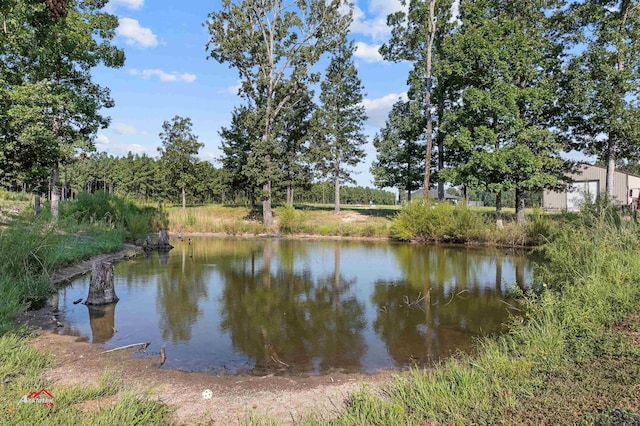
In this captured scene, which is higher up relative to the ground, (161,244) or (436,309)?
(161,244)

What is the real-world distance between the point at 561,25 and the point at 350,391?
23.4m

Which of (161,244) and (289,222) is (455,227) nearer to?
(289,222)

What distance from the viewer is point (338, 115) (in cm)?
3180

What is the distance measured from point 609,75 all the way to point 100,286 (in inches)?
860

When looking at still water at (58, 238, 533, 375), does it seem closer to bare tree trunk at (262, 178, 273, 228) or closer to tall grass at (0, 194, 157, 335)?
tall grass at (0, 194, 157, 335)

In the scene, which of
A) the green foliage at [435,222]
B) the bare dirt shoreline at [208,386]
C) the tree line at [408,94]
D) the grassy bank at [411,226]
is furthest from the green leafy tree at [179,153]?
the bare dirt shoreline at [208,386]

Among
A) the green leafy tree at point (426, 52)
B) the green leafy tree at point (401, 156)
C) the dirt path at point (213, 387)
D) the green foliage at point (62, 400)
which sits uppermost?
the green leafy tree at point (426, 52)

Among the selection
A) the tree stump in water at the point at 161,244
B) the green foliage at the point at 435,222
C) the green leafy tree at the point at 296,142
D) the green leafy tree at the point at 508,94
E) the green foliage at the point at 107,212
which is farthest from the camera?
the green leafy tree at the point at 296,142

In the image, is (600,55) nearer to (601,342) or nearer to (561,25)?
(561,25)

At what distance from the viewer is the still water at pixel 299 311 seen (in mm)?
5910

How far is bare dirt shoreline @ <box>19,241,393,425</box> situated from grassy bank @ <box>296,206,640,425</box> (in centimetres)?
47

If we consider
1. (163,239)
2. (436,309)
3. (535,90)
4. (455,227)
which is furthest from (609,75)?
(163,239)
